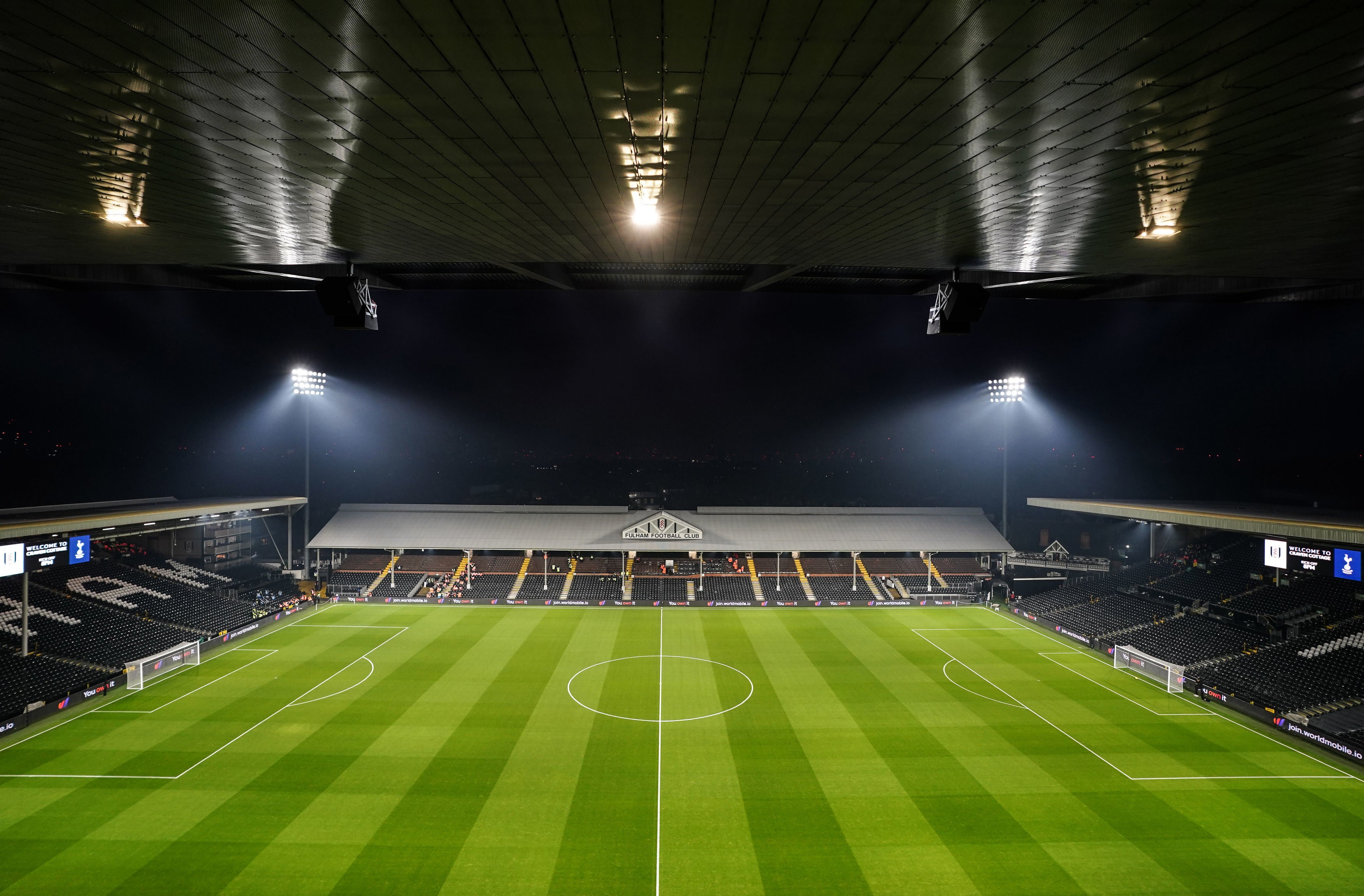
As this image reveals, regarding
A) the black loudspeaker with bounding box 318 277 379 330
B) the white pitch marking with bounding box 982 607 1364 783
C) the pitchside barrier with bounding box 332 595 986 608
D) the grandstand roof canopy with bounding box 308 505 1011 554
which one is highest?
the black loudspeaker with bounding box 318 277 379 330

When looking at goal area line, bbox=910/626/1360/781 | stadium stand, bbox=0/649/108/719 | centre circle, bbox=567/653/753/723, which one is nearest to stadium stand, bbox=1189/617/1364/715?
goal area line, bbox=910/626/1360/781

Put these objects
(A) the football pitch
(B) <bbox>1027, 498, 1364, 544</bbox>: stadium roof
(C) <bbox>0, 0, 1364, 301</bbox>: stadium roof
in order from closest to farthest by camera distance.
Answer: (C) <bbox>0, 0, 1364, 301</bbox>: stadium roof, (A) the football pitch, (B) <bbox>1027, 498, 1364, 544</bbox>: stadium roof

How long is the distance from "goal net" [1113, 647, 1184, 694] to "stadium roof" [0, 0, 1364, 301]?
1543 cm

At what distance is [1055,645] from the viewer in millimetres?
25375

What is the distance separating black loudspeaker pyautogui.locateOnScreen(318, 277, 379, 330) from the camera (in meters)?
10.0

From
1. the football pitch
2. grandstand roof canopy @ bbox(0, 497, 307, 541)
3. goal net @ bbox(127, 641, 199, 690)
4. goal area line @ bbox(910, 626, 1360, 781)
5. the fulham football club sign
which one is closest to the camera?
the football pitch

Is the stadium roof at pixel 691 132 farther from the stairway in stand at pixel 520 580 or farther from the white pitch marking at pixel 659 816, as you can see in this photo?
the stairway in stand at pixel 520 580

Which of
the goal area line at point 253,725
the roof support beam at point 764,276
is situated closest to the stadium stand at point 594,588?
the goal area line at point 253,725

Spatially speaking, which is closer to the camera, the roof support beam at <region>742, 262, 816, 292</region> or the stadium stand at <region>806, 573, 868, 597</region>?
the roof support beam at <region>742, 262, 816, 292</region>

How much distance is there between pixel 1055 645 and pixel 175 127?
31.6 meters

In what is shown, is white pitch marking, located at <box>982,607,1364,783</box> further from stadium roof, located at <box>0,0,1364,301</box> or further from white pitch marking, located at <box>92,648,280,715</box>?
white pitch marking, located at <box>92,648,280,715</box>

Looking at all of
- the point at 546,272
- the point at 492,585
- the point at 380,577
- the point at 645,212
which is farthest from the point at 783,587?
the point at 645,212

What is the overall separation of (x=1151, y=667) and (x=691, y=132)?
26.0 m

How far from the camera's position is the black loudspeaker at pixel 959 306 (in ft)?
33.6
